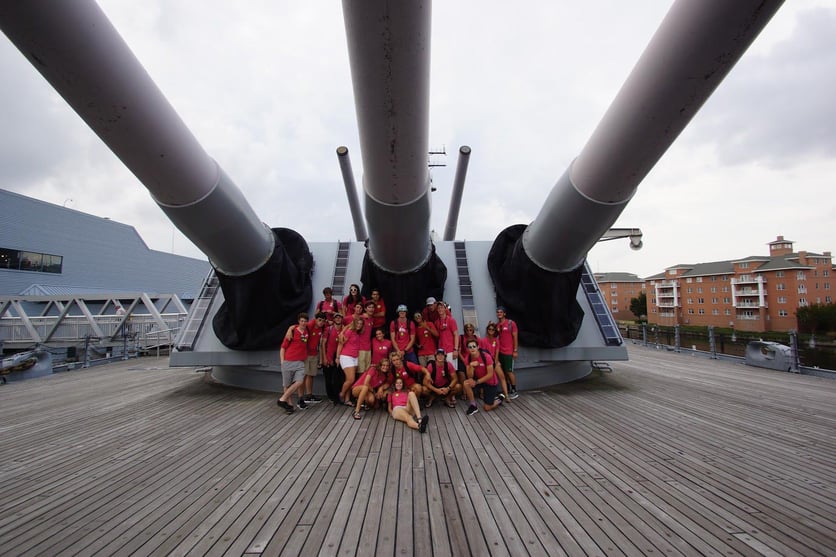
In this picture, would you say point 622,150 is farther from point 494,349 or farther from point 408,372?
point 408,372

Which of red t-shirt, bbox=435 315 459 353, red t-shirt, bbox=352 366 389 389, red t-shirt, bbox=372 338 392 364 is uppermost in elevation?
red t-shirt, bbox=435 315 459 353

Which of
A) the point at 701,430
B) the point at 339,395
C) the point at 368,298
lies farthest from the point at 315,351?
the point at 701,430

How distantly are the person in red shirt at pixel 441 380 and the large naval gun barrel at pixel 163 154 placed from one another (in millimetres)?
1771

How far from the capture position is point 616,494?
198 cm

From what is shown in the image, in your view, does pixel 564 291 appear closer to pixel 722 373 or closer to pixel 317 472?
pixel 317 472

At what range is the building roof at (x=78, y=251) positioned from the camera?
14953 millimetres

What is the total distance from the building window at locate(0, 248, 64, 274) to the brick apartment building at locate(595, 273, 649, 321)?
4972cm

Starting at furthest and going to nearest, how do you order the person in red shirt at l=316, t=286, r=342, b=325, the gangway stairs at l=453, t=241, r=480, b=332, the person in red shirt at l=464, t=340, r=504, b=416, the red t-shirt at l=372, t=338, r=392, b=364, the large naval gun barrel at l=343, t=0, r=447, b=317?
1. the gangway stairs at l=453, t=241, r=480, b=332
2. the person in red shirt at l=316, t=286, r=342, b=325
3. the red t-shirt at l=372, t=338, r=392, b=364
4. the person in red shirt at l=464, t=340, r=504, b=416
5. the large naval gun barrel at l=343, t=0, r=447, b=317

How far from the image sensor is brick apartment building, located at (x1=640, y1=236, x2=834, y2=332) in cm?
2898

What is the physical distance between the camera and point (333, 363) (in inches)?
151

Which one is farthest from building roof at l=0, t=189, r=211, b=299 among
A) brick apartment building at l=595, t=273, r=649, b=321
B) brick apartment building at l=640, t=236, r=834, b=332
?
brick apartment building at l=595, t=273, r=649, b=321

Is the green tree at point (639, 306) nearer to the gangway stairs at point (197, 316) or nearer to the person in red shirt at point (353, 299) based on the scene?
the person in red shirt at point (353, 299)

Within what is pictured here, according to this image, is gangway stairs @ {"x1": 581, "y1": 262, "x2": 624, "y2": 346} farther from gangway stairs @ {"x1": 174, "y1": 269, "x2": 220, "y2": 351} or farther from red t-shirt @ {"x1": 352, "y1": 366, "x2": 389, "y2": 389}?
gangway stairs @ {"x1": 174, "y1": 269, "x2": 220, "y2": 351}

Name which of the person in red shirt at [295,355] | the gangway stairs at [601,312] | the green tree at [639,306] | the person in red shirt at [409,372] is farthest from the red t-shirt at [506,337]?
the green tree at [639,306]
